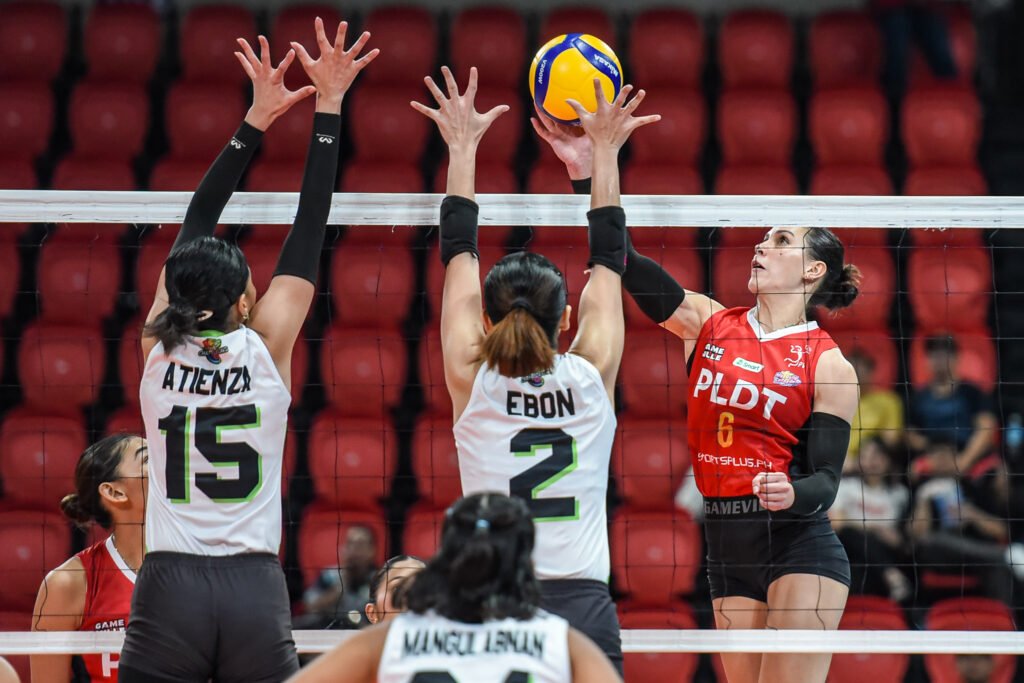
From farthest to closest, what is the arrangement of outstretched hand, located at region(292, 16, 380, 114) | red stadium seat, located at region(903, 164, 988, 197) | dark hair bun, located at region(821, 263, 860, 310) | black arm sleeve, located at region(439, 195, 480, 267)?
red stadium seat, located at region(903, 164, 988, 197)
dark hair bun, located at region(821, 263, 860, 310)
outstretched hand, located at region(292, 16, 380, 114)
black arm sleeve, located at region(439, 195, 480, 267)

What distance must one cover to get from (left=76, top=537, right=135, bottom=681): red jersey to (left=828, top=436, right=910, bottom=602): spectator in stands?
453cm

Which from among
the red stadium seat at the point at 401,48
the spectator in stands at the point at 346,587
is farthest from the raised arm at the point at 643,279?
the red stadium seat at the point at 401,48

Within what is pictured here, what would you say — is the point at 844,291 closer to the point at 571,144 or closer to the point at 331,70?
the point at 571,144

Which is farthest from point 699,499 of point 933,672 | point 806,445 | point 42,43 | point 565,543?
point 42,43

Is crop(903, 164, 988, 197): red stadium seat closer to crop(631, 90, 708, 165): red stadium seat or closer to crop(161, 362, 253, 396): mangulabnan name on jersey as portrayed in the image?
crop(631, 90, 708, 165): red stadium seat

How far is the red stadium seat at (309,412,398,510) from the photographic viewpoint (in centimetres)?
839

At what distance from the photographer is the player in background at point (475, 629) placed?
320 centimetres

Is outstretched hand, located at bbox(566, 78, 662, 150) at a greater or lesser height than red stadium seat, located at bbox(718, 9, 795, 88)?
lesser

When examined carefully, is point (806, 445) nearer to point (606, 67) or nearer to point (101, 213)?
point (606, 67)

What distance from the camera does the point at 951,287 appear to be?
9.22m

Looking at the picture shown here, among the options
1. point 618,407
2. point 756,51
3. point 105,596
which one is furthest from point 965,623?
point 105,596

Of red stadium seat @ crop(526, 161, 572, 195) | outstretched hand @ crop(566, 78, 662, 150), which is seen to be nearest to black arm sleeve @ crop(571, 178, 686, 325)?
outstretched hand @ crop(566, 78, 662, 150)

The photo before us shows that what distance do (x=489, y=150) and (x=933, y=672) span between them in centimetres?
489

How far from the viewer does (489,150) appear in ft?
32.1
